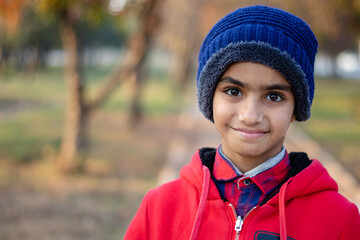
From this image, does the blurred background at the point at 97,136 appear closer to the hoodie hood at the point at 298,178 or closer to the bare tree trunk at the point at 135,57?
the bare tree trunk at the point at 135,57

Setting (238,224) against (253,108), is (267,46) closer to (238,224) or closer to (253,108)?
(253,108)

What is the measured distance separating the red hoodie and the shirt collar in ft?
0.17

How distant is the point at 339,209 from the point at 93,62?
192ft

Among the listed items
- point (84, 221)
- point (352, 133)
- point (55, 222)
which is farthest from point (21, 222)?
point (352, 133)

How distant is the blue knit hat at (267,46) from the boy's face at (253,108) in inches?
1.4

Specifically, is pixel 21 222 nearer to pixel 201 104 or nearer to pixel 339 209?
pixel 201 104

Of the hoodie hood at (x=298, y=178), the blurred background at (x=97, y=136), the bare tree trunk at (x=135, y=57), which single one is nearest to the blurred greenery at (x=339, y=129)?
the blurred background at (x=97, y=136)

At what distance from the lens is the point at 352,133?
41.1 ft

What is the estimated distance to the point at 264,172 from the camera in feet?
5.77

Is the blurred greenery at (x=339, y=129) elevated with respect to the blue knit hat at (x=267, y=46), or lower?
lower

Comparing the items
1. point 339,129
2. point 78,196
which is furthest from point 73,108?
point 339,129

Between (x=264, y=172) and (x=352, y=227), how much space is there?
384 millimetres

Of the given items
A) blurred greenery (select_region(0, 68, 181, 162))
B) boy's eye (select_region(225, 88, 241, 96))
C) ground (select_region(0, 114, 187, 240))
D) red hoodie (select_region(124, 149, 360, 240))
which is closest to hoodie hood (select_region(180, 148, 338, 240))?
red hoodie (select_region(124, 149, 360, 240))

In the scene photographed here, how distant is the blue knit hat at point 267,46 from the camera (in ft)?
5.37
